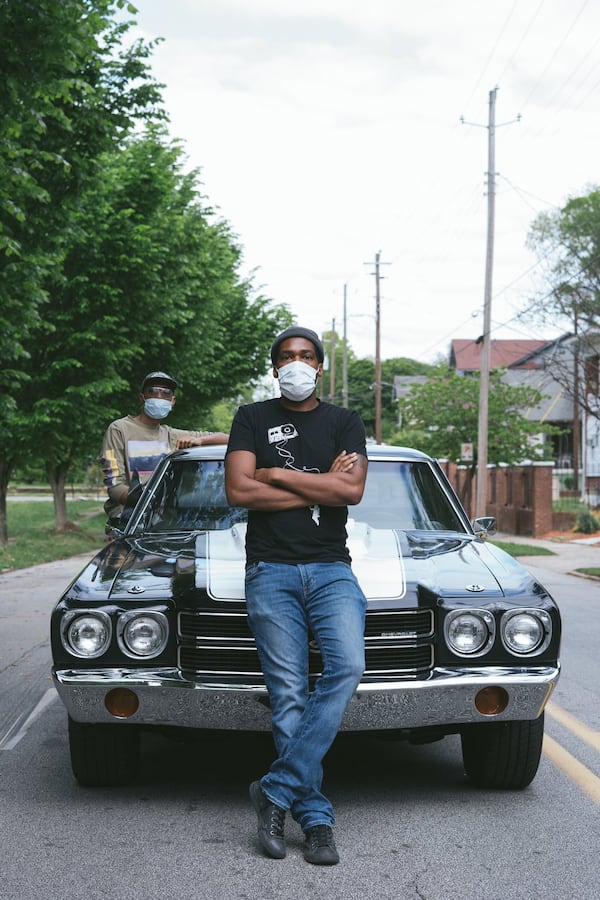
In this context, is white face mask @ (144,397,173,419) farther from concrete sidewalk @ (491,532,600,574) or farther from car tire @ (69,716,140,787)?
concrete sidewalk @ (491,532,600,574)

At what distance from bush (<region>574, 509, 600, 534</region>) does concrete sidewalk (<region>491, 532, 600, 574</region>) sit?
407 millimetres

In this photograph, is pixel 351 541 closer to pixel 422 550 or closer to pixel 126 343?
pixel 422 550

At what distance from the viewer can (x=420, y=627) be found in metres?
4.65

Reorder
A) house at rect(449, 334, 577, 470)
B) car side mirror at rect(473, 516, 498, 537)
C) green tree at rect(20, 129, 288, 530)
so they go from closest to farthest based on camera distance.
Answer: car side mirror at rect(473, 516, 498, 537) → green tree at rect(20, 129, 288, 530) → house at rect(449, 334, 577, 470)

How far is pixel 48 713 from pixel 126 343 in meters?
18.2

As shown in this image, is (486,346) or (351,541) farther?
(486,346)

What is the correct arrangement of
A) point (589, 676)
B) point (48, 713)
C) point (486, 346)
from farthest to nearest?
point (486, 346)
point (589, 676)
point (48, 713)

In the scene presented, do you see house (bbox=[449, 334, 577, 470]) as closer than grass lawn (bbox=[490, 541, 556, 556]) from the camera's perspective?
No

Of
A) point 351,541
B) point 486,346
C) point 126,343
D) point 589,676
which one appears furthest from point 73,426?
point 351,541

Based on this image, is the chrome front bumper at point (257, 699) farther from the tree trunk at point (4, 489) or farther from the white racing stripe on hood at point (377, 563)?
the tree trunk at point (4, 489)

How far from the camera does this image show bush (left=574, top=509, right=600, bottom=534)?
32594 millimetres

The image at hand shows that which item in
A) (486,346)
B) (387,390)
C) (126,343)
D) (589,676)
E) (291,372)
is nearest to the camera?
(291,372)

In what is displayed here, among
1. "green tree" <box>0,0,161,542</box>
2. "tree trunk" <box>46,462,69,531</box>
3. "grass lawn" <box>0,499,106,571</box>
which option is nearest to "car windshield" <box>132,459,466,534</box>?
"green tree" <box>0,0,161,542</box>

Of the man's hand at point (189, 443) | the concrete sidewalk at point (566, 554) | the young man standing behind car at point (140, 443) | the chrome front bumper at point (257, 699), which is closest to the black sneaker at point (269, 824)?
the chrome front bumper at point (257, 699)
